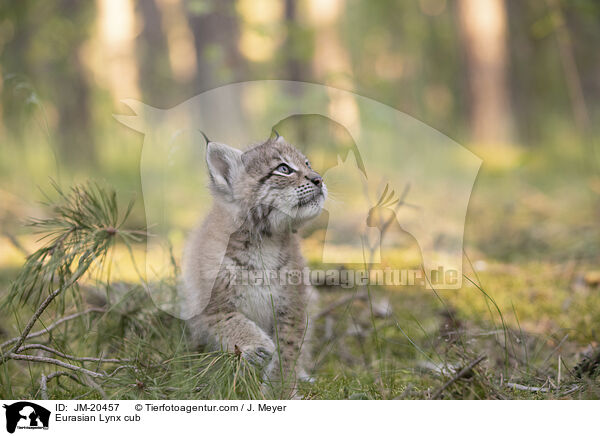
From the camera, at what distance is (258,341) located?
2.73 metres

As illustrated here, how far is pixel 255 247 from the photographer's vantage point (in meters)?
3.00

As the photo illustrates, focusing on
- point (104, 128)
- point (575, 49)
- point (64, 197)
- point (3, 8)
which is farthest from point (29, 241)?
point (575, 49)

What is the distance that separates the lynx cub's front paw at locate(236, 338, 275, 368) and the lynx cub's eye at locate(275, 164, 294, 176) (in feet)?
3.06

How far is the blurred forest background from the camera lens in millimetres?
4086

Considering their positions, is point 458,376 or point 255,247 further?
point 255,247

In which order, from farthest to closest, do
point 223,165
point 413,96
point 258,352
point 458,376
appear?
1. point 413,96
2. point 223,165
3. point 258,352
4. point 458,376

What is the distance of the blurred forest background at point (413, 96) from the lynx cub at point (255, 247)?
456 mm

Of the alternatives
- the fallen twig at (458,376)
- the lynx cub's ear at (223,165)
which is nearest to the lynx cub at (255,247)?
the lynx cub's ear at (223,165)

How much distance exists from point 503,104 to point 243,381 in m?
8.62
